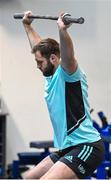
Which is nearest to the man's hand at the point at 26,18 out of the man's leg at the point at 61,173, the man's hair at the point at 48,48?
the man's hair at the point at 48,48

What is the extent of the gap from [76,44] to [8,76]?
46.0 inches

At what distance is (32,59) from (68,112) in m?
3.94

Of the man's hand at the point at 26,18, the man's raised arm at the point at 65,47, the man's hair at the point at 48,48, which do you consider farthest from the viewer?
the man's hand at the point at 26,18

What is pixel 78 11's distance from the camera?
20.8ft

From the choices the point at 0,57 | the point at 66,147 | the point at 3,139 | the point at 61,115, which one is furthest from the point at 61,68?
the point at 0,57

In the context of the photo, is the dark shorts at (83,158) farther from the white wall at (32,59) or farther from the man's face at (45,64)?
the white wall at (32,59)

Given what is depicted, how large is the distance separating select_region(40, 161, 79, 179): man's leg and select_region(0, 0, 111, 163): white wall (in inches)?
157

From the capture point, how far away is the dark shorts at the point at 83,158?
91.4 inches

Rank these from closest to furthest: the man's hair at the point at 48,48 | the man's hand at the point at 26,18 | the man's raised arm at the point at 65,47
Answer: the man's raised arm at the point at 65,47, the man's hair at the point at 48,48, the man's hand at the point at 26,18

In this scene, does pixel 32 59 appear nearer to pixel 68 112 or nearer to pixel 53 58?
pixel 53 58

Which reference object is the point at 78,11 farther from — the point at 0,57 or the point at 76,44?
the point at 0,57

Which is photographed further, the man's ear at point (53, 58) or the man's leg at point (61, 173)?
the man's ear at point (53, 58)

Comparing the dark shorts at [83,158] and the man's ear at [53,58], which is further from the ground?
the man's ear at [53,58]

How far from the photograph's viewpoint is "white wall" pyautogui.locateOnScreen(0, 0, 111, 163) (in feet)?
20.5
